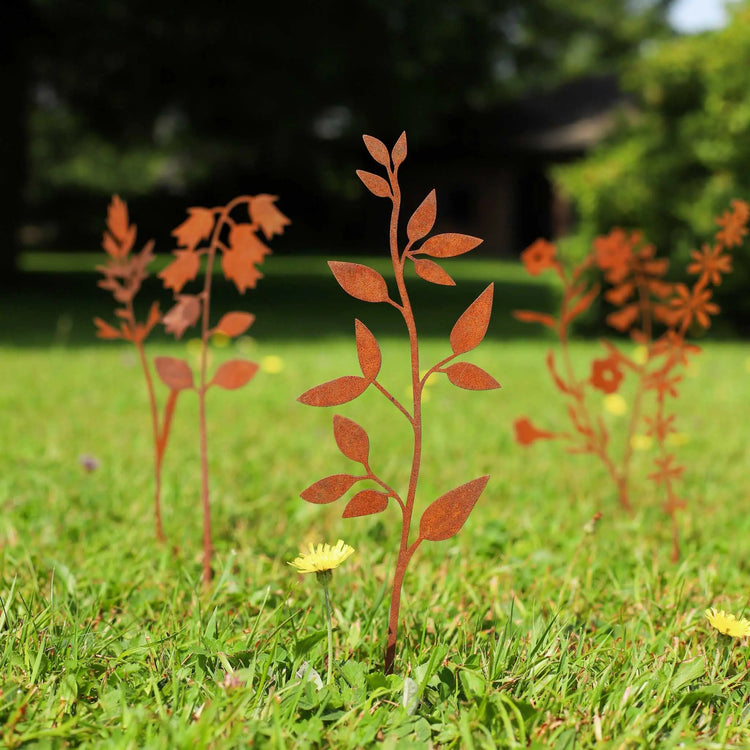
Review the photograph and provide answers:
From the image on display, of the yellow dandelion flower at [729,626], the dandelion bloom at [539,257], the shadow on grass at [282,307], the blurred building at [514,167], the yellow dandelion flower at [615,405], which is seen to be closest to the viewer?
the yellow dandelion flower at [729,626]

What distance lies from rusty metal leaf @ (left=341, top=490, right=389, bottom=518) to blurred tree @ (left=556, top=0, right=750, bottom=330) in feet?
23.3

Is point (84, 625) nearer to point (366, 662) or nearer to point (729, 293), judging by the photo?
point (366, 662)

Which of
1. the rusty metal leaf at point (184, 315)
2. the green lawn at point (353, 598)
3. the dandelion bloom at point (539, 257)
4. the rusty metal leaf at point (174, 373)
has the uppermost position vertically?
the dandelion bloom at point (539, 257)

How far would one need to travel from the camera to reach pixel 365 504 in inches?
47.2

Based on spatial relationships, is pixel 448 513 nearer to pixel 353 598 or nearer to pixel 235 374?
pixel 353 598

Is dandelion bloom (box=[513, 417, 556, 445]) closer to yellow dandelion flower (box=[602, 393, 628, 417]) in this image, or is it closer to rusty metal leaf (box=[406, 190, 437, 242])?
rusty metal leaf (box=[406, 190, 437, 242])

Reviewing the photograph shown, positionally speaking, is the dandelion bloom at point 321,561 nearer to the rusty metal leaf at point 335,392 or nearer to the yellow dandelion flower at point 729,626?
the rusty metal leaf at point 335,392

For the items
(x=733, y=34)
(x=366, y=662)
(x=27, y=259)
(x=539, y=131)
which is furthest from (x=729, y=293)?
(x=27, y=259)

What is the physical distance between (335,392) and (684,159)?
7.68 meters

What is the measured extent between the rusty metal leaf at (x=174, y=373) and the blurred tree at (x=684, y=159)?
6.76 meters

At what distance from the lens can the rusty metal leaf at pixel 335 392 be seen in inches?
45.3

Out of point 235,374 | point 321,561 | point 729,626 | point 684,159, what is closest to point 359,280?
point 321,561

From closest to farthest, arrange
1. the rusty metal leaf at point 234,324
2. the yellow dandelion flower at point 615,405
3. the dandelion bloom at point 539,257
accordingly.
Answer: the rusty metal leaf at point 234,324
the dandelion bloom at point 539,257
the yellow dandelion flower at point 615,405

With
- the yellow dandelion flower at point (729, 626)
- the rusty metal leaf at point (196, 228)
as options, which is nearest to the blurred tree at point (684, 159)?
the rusty metal leaf at point (196, 228)
